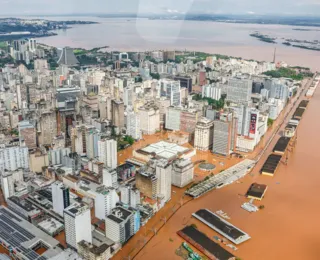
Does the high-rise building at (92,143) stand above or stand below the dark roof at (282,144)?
above

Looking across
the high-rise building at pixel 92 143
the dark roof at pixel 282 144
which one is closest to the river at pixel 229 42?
the dark roof at pixel 282 144

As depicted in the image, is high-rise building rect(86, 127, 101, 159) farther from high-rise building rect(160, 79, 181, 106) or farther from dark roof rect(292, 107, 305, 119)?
dark roof rect(292, 107, 305, 119)


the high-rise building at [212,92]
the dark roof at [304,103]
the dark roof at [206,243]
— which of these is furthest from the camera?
the high-rise building at [212,92]

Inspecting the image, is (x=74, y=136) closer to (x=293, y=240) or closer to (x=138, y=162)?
(x=138, y=162)

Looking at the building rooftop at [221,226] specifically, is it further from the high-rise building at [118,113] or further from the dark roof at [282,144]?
the high-rise building at [118,113]

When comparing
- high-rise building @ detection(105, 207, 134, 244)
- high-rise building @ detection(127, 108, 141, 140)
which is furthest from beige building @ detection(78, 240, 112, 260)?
high-rise building @ detection(127, 108, 141, 140)

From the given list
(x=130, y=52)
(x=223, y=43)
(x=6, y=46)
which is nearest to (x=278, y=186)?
(x=130, y=52)
